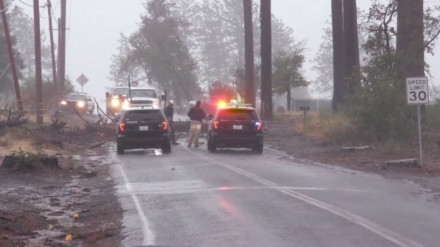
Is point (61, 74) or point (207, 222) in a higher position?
point (61, 74)

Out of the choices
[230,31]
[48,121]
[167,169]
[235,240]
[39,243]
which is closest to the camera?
[235,240]

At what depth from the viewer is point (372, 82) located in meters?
32.9

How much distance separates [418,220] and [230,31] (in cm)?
10248

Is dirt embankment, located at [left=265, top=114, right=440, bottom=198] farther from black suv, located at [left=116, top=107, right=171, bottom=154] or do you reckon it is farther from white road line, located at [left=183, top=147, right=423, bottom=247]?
black suv, located at [left=116, top=107, right=171, bottom=154]

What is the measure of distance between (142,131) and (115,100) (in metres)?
22.0

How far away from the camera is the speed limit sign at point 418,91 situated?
81.8ft

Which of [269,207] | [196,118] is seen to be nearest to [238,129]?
[196,118]

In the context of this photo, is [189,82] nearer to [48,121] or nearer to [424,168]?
[48,121]

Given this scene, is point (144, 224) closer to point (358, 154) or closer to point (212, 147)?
point (358, 154)

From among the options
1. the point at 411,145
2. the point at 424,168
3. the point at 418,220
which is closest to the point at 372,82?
the point at 411,145

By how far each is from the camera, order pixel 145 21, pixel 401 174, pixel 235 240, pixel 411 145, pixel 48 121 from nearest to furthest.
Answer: pixel 235 240, pixel 401 174, pixel 411 145, pixel 48 121, pixel 145 21

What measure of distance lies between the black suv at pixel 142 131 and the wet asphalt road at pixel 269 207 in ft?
18.6

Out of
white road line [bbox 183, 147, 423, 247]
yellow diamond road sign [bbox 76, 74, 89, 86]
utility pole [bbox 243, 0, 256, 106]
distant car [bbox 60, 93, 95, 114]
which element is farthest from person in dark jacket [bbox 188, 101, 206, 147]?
yellow diamond road sign [bbox 76, 74, 89, 86]

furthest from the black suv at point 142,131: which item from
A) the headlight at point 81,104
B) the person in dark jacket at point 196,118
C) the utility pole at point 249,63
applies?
the headlight at point 81,104
